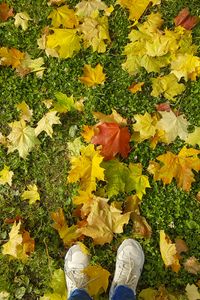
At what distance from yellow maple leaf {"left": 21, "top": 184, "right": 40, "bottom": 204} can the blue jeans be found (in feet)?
2.61

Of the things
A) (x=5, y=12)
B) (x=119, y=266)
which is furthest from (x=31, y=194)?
(x=5, y=12)

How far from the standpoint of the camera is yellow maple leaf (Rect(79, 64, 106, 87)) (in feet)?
12.1

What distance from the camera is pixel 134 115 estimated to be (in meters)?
3.56

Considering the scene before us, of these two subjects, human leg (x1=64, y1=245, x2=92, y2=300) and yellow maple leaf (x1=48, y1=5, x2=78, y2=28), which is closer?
human leg (x1=64, y1=245, x2=92, y2=300)

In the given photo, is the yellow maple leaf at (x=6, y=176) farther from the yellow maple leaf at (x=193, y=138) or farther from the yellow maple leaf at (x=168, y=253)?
the yellow maple leaf at (x=193, y=138)

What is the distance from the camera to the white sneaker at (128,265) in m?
3.17

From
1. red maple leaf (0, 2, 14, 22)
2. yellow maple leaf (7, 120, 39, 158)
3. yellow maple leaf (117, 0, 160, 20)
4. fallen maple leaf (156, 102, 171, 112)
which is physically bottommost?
yellow maple leaf (7, 120, 39, 158)

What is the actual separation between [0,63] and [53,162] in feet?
3.12

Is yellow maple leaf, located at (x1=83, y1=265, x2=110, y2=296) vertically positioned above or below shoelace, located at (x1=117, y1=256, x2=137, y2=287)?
below

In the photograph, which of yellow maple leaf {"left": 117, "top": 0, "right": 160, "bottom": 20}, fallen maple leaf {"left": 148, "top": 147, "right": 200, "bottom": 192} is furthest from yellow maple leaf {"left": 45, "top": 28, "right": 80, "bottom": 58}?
fallen maple leaf {"left": 148, "top": 147, "right": 200, "bottom": 192}

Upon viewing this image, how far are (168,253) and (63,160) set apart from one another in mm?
1063

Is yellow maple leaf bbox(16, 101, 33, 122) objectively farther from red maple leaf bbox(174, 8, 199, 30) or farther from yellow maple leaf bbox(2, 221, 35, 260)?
red maple leaf bbox(174, 8, 199, 30)

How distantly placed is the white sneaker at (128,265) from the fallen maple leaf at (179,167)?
53cm

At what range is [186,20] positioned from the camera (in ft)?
12.2
